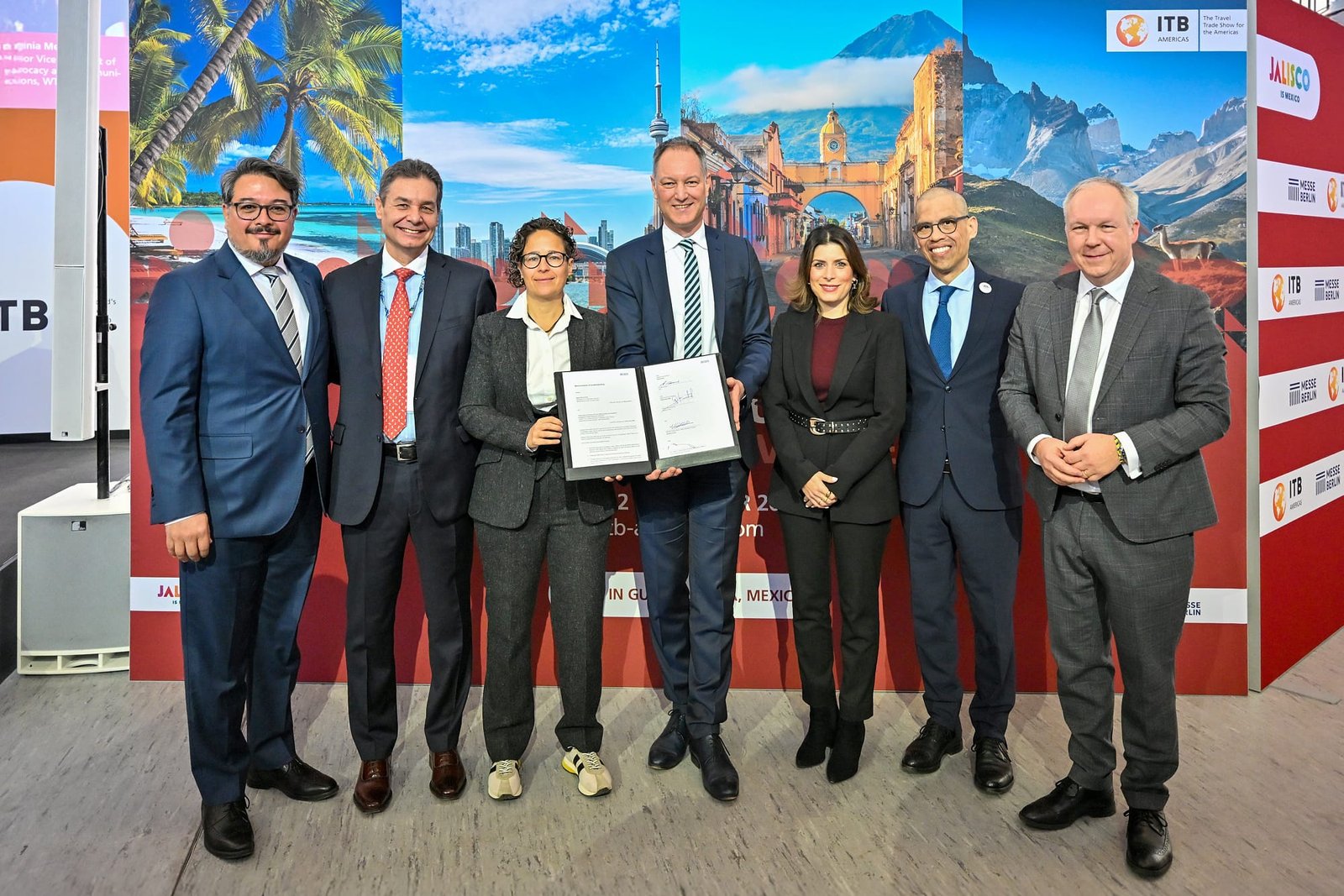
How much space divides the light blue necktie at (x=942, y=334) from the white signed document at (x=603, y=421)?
1093mm

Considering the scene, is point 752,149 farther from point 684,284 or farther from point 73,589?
point 73,589

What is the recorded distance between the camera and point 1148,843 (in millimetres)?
2520

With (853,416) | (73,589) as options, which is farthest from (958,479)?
(73,589)

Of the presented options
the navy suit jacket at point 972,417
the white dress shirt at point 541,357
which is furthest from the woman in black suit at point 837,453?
the white dress shirt at point 541,357

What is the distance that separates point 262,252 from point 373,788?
5.84ft

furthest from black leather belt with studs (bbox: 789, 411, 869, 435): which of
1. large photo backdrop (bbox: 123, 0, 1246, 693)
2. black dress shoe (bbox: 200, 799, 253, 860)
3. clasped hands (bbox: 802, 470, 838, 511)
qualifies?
black dress shoe (bbox: 200, 799, 253, 860)

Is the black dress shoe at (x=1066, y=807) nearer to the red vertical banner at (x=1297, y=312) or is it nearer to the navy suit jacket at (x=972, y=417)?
the navy suit jacket at (x=972, y=417)

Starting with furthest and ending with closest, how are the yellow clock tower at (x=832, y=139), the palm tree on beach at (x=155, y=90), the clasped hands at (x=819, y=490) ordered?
the yellow clock tower at (x=832, y=139) → the palm tree on beach at (x=155, y=90) → the clasped hands at (x=819, y=490)

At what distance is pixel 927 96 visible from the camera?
153 inches

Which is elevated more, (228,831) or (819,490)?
(819,490)

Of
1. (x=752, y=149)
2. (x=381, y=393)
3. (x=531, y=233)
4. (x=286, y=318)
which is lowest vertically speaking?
(x=381, y=393)

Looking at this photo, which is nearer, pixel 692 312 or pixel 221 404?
pixel 221 404

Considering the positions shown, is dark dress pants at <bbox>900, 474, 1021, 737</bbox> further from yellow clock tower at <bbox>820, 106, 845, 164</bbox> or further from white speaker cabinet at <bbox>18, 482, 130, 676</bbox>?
white speaker cabinet at <bbox>18, 482, 130, 676</bbox>

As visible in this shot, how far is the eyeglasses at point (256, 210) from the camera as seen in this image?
2.62 metres
